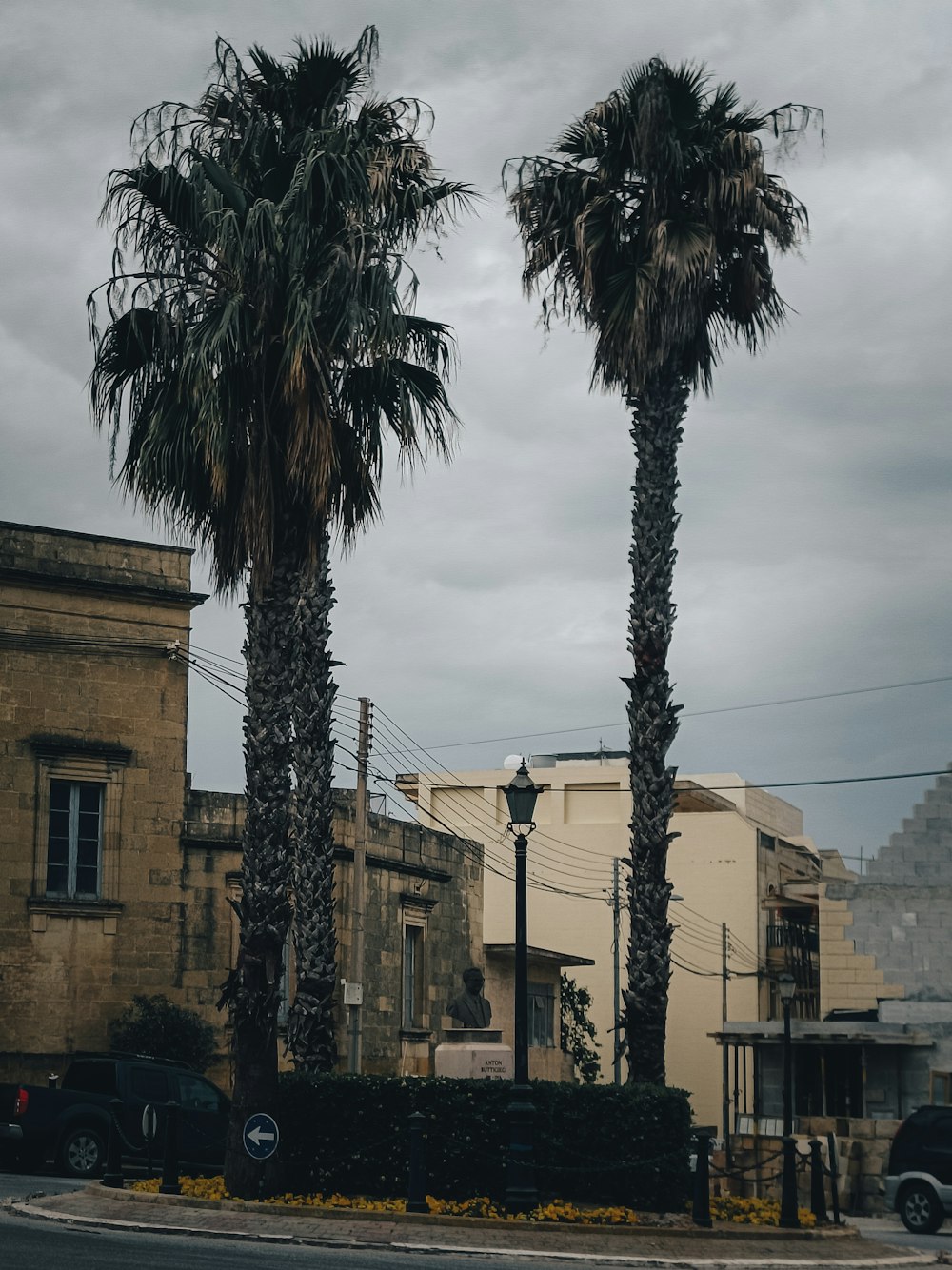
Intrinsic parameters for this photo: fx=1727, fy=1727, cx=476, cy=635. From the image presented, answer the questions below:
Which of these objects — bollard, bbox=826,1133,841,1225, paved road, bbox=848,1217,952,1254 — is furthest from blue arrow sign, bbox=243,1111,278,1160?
paved road, bbox=848,1217,952,1254

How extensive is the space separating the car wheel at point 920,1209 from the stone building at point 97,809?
1150 cm

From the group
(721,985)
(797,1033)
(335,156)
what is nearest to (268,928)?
(335,156)

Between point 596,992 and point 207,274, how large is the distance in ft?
144

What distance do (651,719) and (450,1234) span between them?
23.0 ft

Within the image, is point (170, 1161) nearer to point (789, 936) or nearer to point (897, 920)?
point (897, 920)

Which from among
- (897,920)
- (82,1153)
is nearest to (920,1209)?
(897,920)

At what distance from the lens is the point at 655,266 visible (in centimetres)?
2205

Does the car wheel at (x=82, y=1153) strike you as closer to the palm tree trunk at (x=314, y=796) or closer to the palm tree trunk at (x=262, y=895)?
the palm tree trunk at (x=314, y=796)

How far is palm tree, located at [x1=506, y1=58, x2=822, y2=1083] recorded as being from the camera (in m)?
21.4

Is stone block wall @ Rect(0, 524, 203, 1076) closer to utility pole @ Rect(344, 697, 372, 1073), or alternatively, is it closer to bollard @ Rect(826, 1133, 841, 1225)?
utility pole @ Rect(344, 697, 372, 1073)

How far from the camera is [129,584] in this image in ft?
96.9

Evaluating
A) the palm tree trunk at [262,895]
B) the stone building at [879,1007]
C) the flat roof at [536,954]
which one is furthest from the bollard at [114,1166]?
the flat roof at [536,954]

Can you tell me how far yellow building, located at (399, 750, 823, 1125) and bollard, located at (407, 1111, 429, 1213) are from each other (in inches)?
1483

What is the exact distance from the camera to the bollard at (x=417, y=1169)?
17.5 meters
